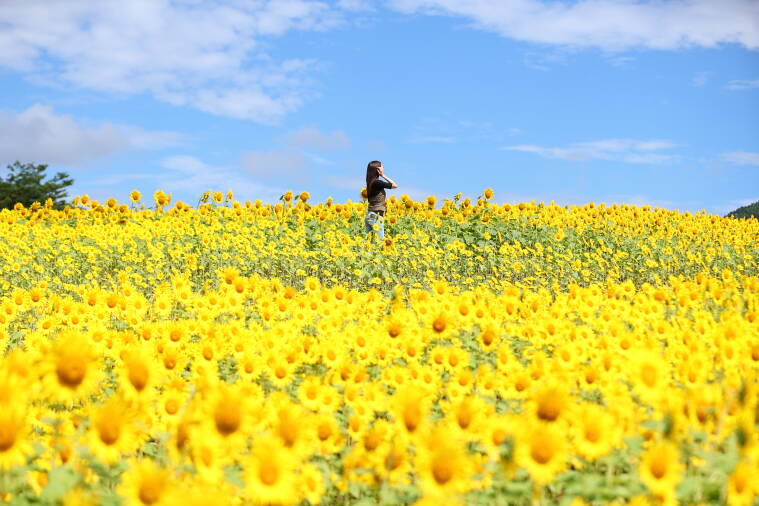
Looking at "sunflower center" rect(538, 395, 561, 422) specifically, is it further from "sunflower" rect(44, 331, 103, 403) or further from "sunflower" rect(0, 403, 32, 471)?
"sunflower" rect(0, 403, 32, 471)

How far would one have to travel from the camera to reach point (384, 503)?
3.08m

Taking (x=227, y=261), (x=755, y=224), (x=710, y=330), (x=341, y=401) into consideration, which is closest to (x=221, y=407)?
(x=341, y=401)

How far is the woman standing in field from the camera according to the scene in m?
16.6

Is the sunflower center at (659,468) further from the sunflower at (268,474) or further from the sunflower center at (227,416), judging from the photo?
the sunflower center at (227,416)

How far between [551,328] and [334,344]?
174 cm

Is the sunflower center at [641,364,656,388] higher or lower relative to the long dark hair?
lower

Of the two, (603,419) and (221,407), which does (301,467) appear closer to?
(221,407)

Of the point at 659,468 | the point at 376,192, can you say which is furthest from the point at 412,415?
the point at 376,192

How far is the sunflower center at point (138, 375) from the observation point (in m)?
3.32

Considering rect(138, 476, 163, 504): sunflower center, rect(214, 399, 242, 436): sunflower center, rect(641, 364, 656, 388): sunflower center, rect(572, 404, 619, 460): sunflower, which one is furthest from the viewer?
A: rect(641, 364, 656, 388): sunflower center

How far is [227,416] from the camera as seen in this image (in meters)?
2.83

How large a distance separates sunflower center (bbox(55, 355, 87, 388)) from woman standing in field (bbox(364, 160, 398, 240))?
1328 centimetres

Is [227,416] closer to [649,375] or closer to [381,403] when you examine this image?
[381,403]

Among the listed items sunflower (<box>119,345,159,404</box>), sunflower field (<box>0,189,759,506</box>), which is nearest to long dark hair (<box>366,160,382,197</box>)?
sunflower field (<box>0,189,759,506</box>)
